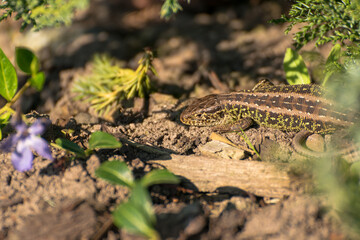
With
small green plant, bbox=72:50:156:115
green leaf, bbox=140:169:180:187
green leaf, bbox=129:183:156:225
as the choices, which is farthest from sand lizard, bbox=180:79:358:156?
green leaf, bbox=129:183:156:225

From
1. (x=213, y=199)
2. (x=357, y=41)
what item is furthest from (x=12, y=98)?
(x=357, y=41)

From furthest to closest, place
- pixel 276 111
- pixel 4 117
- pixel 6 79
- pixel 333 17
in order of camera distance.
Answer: pixel 276 111, pixel 333 17, pixel 4 117, pixel 6 79

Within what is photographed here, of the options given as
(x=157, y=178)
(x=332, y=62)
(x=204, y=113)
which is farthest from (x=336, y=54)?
(x=157, y=178)

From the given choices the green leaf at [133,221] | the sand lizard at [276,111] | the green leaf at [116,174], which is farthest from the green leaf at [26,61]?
the sand lizard at [276,111]

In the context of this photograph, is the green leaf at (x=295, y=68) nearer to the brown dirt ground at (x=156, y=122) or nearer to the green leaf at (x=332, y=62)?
the green leaf at (x=332, y=62)

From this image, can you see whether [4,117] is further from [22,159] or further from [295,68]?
[295,68]

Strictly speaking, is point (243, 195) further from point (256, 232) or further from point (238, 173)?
point (256, 232)
